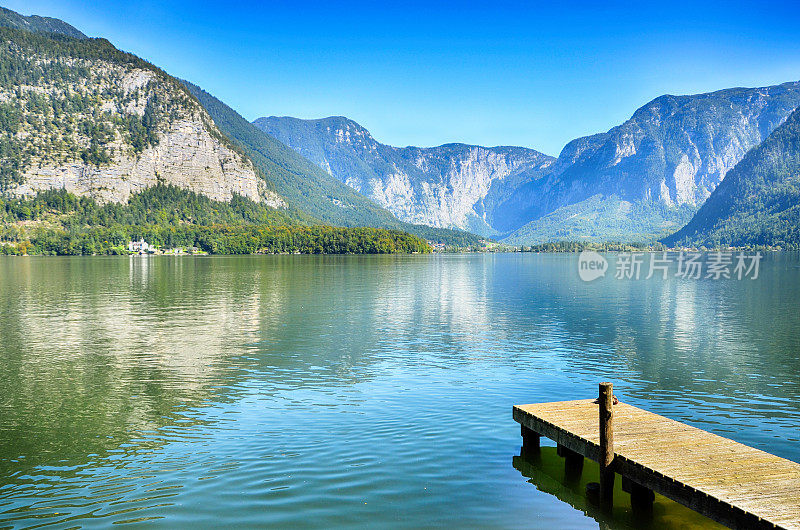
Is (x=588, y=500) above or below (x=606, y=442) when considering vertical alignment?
below

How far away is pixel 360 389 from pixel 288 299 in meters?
40.9

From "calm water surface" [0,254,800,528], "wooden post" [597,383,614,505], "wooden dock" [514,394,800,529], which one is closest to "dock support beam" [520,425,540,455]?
"wooden dock" [514,394,800,529]

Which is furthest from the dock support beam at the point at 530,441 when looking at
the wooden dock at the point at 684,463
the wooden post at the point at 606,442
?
the wooden post at the point at 606,442

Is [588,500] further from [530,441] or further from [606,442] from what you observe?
[530,441]

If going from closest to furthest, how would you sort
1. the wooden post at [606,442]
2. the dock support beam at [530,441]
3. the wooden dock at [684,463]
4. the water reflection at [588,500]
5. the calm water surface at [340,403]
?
the wooden dock at [684,463]
the water reflection at [588,500]
the wooden post at [606,442]
the calm water surface at [340,403]
the dock support beam at [530,441]

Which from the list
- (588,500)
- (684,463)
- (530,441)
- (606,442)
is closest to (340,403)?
(530,441)

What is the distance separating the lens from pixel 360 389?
26.2 m

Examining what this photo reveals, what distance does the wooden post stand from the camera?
1408 centimetres

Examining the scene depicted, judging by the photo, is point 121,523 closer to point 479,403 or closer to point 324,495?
point 324,495

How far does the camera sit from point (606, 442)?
46.9ft

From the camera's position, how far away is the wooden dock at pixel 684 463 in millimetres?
11430

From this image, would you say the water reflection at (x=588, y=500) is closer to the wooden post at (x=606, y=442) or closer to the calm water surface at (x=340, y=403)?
the calm water surface at (x=340, y=403)

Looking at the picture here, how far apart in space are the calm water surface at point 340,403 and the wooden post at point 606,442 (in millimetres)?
545

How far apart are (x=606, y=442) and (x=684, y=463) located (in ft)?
5.57
